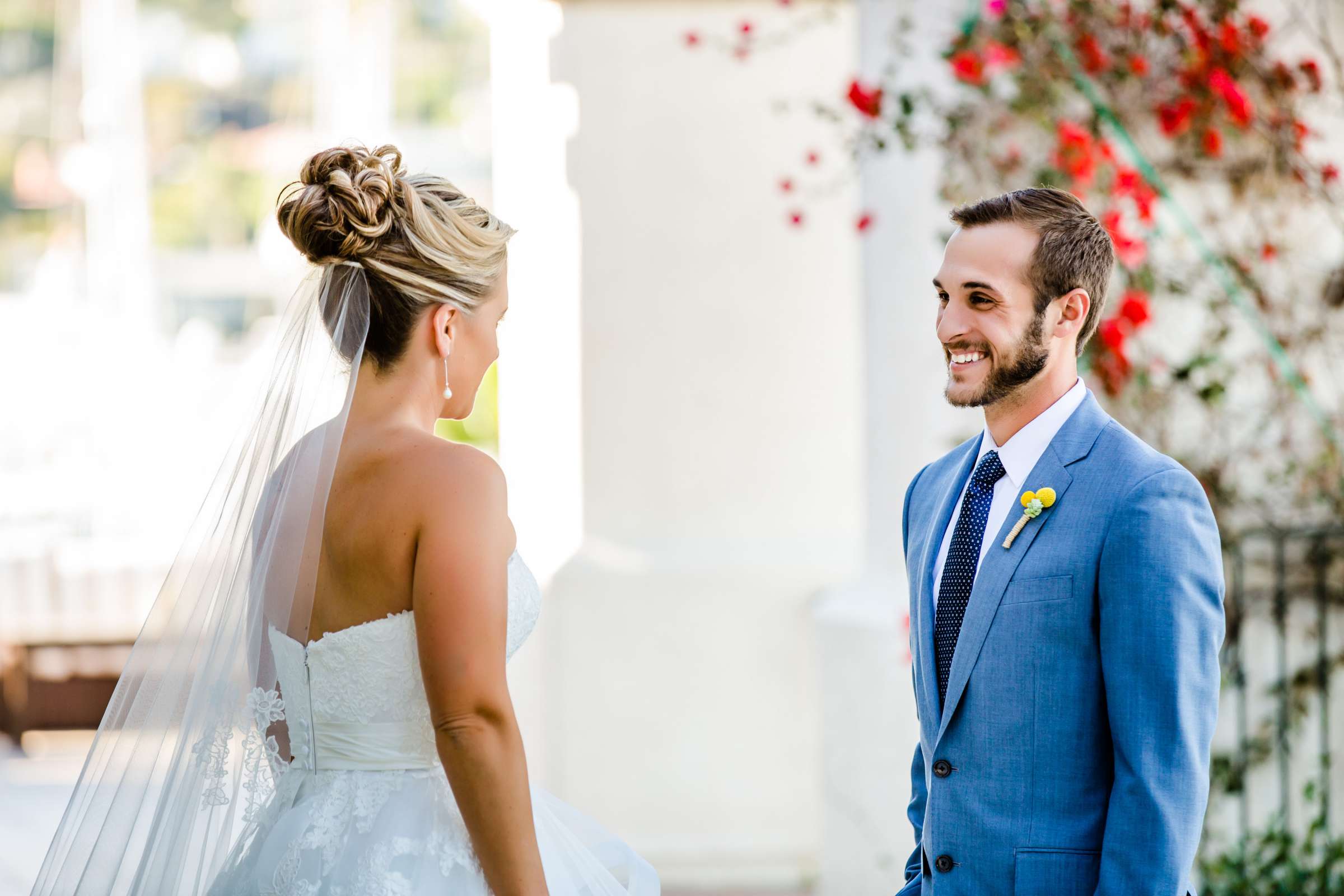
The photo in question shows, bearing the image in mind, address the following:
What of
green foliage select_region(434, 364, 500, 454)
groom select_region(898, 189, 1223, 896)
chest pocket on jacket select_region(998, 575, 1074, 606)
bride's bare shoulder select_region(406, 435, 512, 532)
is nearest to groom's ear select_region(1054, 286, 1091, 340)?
Answer: groom select_region(898, 189, 1223, 896)

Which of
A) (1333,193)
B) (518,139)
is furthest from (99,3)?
(1333,193)

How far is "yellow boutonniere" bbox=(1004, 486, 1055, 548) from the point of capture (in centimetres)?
182

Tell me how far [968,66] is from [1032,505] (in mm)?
2536

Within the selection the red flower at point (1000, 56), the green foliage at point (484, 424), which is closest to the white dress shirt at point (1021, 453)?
the red flower at point (1000, 56)

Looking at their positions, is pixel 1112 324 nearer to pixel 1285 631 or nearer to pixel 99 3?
pixel 1285 631

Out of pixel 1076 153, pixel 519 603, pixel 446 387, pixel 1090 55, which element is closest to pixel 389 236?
pixel 446 387

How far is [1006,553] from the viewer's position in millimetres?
1850

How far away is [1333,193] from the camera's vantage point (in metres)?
4.29

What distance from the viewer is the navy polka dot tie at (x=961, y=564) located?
193 centimetres

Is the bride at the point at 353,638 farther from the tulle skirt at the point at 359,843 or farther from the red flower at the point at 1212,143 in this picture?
the red flower at the point at 1212,143

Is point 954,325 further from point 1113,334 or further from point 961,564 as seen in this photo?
point 1113,334

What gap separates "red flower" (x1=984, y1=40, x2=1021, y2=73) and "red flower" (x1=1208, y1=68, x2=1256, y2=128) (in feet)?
2.14

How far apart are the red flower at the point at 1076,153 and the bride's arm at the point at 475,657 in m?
2.91

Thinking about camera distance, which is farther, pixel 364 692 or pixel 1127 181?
pixel 1127 181
